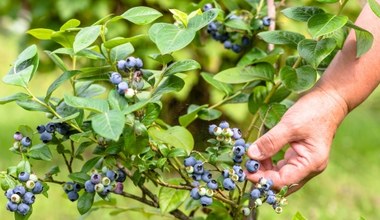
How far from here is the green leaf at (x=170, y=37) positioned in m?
1.32

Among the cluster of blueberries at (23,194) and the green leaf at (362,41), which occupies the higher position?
the green leaf at (362,41)

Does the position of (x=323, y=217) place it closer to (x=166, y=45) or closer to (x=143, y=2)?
(x=143, y=2)

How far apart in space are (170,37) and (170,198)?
1.43 feet

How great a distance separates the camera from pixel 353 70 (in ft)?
5.28

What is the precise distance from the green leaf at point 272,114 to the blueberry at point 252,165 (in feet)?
0.50

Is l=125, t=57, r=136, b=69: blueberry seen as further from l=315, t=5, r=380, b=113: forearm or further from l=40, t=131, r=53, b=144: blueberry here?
l=315, t=5, r=380, b=113: forearm

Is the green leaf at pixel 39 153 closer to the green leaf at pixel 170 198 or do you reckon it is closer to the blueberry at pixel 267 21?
the green leaf at pixel 170 198

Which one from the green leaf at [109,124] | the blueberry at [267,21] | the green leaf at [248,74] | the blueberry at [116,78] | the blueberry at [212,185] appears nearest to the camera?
the green leaf at [109,124]

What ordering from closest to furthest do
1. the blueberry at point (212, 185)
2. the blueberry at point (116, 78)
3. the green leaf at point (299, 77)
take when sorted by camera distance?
1. the blueberry at point (116, 78)
2. the blueberry at point (212, 185)
3. the green leaf at point (299, 77)

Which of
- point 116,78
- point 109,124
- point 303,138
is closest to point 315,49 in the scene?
point 303,138

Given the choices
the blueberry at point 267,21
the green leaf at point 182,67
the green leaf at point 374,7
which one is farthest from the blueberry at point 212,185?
the blueberry at point 267,21

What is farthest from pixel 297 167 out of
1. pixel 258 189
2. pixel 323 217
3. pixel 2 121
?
pixel 2 121

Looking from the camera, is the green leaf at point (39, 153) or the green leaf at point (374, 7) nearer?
the green leaf at point (374, 7)

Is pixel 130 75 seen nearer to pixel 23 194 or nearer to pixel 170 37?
pixel 170 37
